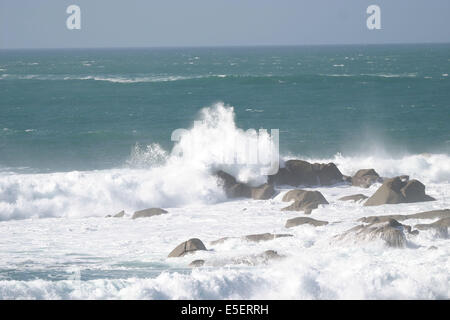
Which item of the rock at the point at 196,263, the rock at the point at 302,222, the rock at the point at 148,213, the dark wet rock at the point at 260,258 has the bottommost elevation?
the rock at the point at 148,213

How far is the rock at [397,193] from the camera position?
1889 cm

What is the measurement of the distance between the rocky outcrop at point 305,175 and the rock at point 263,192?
1.05 m

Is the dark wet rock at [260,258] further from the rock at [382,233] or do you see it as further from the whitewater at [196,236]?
the rock at [382,233]

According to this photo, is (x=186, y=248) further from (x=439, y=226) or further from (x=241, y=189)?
(x=241, y=189)

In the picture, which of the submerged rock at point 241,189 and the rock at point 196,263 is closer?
the rock at point 196,263

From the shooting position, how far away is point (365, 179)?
22250 millimetres

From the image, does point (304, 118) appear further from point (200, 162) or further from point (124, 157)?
point (200, 162)

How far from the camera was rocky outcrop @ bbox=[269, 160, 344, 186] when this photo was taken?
2209cm

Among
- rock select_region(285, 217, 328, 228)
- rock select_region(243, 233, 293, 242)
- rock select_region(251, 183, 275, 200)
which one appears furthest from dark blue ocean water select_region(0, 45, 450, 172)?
rock select_region(243, 233, 293, 242)

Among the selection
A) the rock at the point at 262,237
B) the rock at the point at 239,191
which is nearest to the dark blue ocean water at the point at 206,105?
the rock at the point at 239,191

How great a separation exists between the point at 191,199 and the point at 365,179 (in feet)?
17.5

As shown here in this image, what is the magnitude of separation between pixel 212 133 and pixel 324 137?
10.1 m

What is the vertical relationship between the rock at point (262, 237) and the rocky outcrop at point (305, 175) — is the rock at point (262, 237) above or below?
below

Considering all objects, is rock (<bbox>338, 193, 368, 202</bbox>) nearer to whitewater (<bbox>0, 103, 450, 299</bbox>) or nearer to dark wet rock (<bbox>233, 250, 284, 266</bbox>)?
whitewater (<bbox>0, 103, 450, 299</bbox>)
